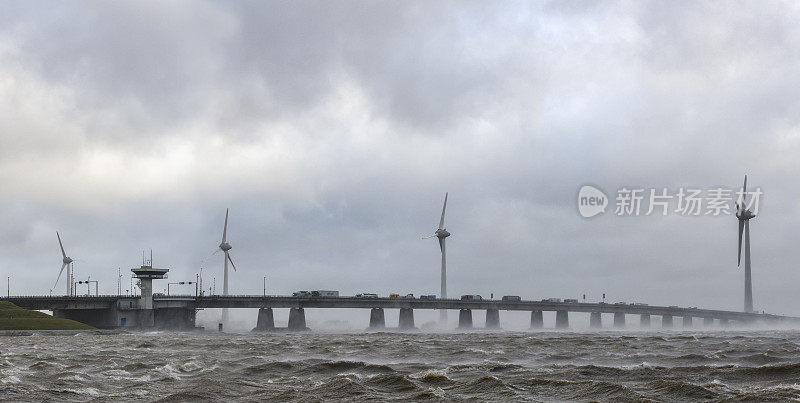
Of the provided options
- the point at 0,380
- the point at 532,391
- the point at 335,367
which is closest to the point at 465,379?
the point at 532,391

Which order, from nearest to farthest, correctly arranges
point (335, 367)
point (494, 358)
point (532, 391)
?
point (532, 391) < point (335, 367) < point (494, 358)

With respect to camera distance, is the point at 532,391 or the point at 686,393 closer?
the point at 686,393

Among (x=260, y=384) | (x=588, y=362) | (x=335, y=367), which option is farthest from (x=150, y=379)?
(x=588, y=362)

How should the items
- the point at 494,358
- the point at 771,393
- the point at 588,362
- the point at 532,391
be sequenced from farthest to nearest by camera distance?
the point at 494,358 → the point at 588,362 → the point at 532,391 → the point at 771,393

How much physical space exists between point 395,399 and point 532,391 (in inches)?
381

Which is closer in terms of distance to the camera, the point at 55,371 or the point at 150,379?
the point at 150,379

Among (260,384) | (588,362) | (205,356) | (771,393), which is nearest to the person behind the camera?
(771,393)

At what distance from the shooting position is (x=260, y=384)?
190 feet

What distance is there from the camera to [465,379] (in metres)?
59.4

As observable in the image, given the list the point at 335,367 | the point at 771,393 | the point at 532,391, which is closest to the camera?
the point at 771,393

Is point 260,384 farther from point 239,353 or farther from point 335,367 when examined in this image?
point 239,353

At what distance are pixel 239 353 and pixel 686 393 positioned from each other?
5795 cm

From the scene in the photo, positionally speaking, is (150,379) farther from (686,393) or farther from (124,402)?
(686,393)

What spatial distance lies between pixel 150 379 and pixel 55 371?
41.6ft
